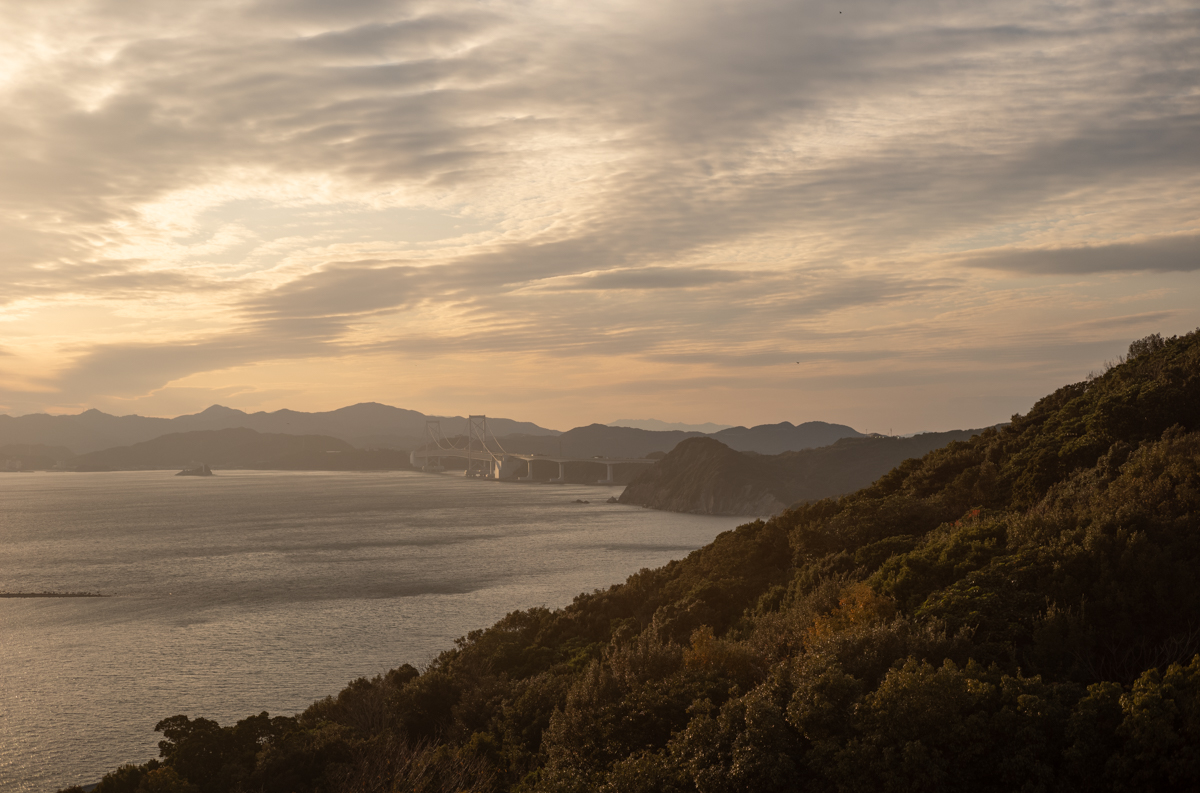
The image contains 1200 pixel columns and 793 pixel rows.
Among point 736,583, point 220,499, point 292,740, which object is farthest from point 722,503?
point 292,740

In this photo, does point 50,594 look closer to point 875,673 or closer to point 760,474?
point 875,673

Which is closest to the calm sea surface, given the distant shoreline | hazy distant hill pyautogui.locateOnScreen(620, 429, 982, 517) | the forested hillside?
the distant shoreline

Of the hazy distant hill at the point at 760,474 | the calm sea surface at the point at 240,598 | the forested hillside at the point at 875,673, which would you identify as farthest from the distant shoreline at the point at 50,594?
the hazy distant hill at the point at 760,474

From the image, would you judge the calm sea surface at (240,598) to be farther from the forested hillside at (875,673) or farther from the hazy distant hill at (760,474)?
the forested hillside at (875,673)

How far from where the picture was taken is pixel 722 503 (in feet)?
429

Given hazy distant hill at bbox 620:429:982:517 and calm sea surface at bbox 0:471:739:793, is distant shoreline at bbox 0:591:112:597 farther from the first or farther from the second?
hazy distant hill at bbox 620:429:982:517

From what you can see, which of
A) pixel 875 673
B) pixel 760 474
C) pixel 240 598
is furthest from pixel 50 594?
pixel 760 474

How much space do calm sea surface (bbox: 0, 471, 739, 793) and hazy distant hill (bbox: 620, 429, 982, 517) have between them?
32.1 feet

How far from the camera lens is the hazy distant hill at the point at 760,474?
424ft

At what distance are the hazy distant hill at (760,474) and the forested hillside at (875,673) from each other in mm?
100287

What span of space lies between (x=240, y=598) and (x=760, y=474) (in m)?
96.4

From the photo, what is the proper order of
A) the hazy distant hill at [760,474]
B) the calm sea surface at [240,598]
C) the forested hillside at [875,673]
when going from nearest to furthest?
the forested hillside at [875,673] → the calm sea surface at [240,598] → the hazy distant hill at [760,474]

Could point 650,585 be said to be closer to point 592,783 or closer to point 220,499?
point 592,783

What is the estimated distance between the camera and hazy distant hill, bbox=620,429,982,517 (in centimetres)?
12925
